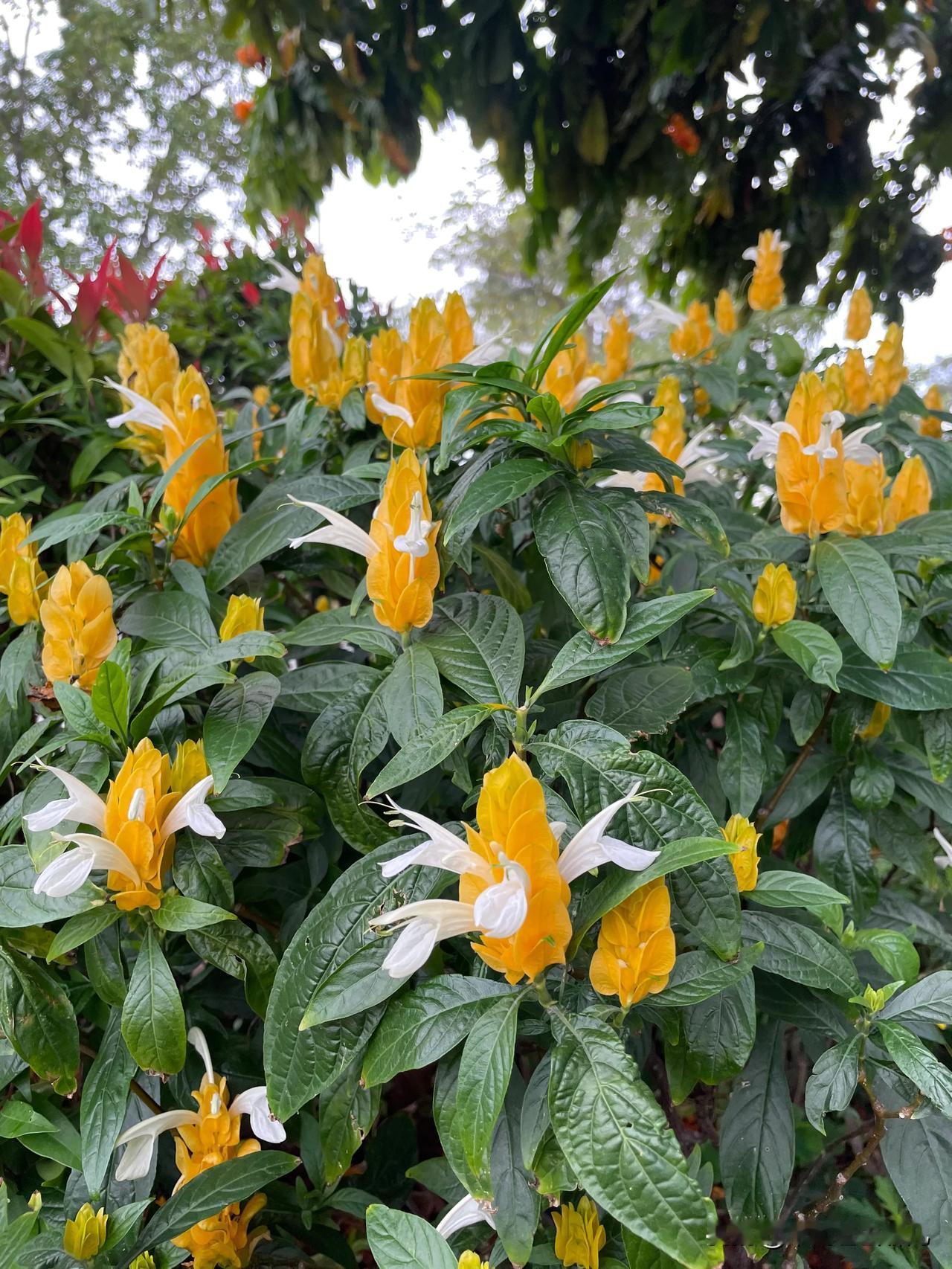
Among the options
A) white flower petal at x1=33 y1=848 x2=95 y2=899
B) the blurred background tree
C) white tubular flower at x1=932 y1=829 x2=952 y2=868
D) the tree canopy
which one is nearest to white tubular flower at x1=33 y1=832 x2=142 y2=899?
white flower petal at x1=33 y1=848 x2=95 y2=899

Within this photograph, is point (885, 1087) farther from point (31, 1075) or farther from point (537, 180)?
point (537, 180)

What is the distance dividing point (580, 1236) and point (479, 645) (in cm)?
50

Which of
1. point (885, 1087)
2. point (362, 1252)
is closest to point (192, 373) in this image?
point (885, 1087)

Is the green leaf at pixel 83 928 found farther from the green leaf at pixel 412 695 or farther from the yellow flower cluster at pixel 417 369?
the yellow flower cluster at pixel 417 369

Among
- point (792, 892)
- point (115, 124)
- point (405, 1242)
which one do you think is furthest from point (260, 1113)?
point (115, 124)

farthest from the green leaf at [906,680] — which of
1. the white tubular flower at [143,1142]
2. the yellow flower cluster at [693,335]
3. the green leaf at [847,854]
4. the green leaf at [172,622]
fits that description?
the yellow flower cluster at [693,335]

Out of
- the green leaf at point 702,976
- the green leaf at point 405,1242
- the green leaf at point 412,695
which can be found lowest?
the green leaf at point 405,1242

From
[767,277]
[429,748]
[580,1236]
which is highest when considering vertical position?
[767,277]

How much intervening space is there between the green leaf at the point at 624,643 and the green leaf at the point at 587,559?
0.01 meters

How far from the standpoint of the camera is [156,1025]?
651 millimetres

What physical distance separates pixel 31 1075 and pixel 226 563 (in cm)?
55

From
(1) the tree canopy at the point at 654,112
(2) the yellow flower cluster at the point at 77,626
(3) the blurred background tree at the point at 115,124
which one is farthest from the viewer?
(3) the blurred background tree at the point at 115,124

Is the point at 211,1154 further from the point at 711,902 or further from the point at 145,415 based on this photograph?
the point at 145,415

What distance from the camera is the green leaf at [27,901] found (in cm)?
66
